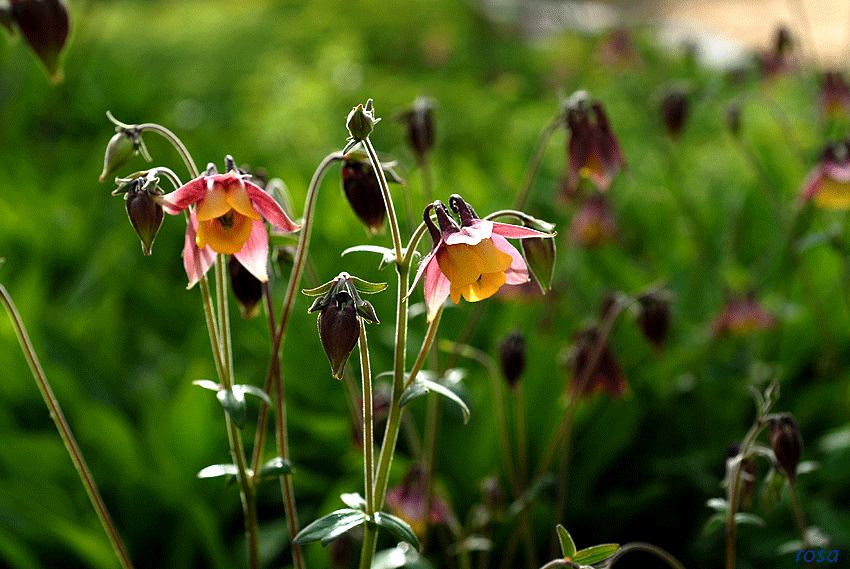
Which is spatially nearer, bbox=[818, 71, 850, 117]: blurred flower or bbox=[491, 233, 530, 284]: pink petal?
bbox=[491, 233, 530, 284]: pink petal

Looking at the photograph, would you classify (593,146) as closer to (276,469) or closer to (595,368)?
(595,368)

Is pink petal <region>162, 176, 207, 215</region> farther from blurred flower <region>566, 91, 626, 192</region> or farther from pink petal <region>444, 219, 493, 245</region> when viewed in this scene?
blurred flower <region>566, 91, 626, 192</region>

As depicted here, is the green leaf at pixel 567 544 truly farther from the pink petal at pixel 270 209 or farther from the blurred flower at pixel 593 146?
the blurred flower at pixel 593 146

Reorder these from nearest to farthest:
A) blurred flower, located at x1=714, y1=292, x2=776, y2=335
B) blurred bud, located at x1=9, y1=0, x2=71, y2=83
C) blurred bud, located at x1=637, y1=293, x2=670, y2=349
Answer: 1. blurred bud, located at x1=9, y1=0, x2=71, y2=83
2. blurred bud, located at x1=637, y1=293, x2=670, y2=349
3. blurred flower, located at x1=714, y1=292, x2=776, y2=335

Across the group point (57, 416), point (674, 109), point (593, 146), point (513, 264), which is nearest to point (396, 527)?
point (513, 264)

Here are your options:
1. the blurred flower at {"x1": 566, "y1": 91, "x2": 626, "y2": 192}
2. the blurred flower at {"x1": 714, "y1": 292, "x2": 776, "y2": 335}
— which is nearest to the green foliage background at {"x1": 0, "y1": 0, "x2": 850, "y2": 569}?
the blurred flower at {"x1": 714, "y1": 292, "x2": 776, "y2": 335}
